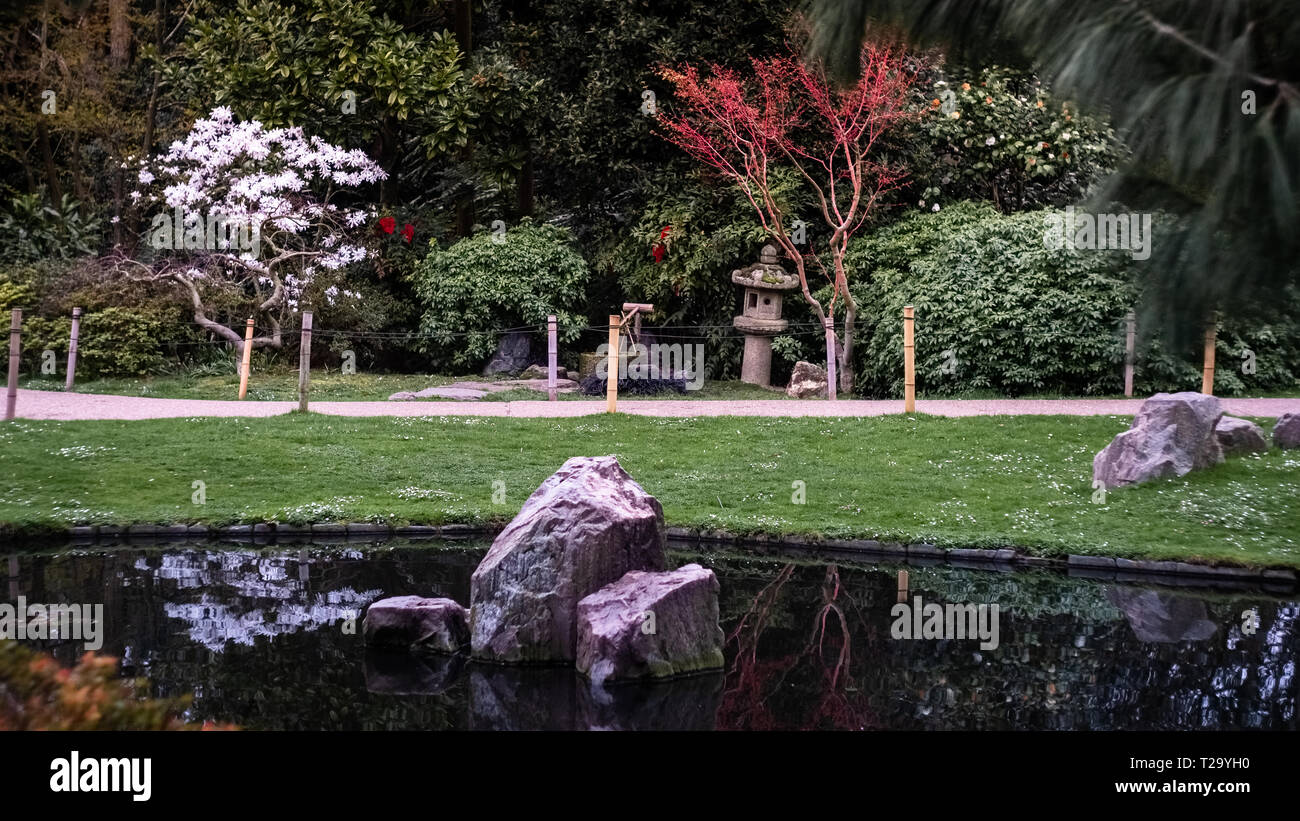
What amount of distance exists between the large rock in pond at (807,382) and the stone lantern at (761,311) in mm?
1188

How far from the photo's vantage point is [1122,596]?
8.62 m

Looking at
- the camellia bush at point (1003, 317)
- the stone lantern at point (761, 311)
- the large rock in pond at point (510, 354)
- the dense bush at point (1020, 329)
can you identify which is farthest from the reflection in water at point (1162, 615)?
the large rock in pond at point (510, 354)

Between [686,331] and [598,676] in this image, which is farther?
[686,331]

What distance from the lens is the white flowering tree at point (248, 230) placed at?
19625 millimetres

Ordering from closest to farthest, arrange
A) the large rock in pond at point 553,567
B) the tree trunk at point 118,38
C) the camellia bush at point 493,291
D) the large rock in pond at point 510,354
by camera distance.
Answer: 1. the large rock in pond at point 553,567
2. the camellia bush at point 493,291
3. the large rock in pond at point 510,354
4. the tree trunk at point 118,38

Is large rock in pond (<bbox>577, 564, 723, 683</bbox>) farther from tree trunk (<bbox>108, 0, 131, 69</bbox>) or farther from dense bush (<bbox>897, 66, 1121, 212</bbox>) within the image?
tree trunk (<bbox>108, 0, 131, 69</bbox>)

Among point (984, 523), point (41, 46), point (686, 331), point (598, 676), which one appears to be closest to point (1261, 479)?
point (984, 523)

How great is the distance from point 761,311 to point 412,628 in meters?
12.6

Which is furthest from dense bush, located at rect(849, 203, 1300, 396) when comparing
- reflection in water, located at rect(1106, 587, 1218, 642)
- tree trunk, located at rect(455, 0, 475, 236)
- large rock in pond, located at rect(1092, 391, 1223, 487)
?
tree trunk, located at rect(455, 0, 475, 236)

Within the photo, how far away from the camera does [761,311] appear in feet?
63.2

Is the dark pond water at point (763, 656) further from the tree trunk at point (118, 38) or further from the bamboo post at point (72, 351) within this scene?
the tree trunk at point (118, 38)

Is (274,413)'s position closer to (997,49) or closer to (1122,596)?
(1122,596)

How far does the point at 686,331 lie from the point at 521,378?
3.05 metres

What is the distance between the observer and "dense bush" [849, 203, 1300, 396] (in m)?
16.5
